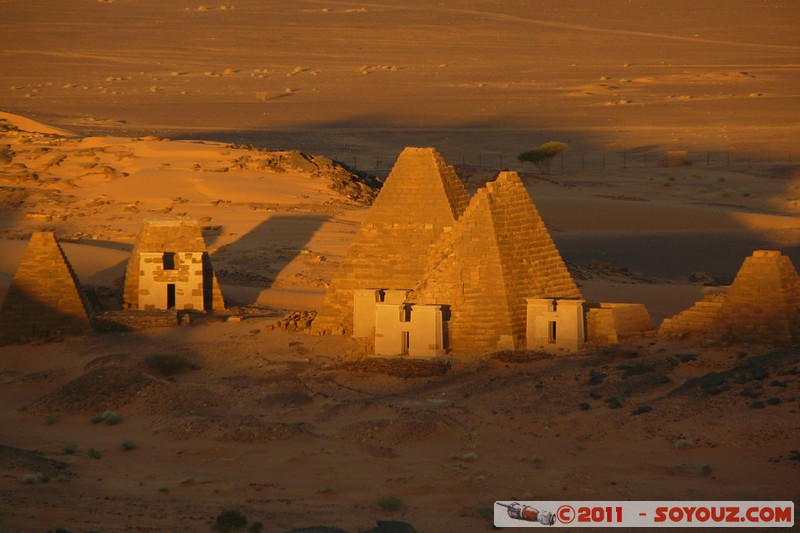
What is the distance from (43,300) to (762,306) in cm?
1113

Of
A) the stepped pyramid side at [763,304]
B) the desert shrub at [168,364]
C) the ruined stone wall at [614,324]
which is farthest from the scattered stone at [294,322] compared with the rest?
the stepped pyramid side at [763,304]

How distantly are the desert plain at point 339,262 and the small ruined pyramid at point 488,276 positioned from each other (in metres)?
0.48

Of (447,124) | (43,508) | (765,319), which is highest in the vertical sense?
(447,124)

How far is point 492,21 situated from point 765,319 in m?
99.4

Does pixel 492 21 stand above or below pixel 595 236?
above

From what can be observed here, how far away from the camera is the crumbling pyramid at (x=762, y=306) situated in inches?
904

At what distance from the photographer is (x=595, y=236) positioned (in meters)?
44.5

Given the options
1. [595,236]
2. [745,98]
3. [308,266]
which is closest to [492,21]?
[745,98]

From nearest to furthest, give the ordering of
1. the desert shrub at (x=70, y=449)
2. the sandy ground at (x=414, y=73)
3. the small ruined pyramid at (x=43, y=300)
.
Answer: the desert shrub at (x=70, y=449), the small ruined pyramid at (x=43, y=300), the sandy ground at (x=414, y=73)

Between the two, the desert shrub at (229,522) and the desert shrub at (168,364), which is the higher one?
the desert shrub at (168,364)

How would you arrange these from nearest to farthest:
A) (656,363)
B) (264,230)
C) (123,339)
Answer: (656,363)
(123,339)
(264,230)

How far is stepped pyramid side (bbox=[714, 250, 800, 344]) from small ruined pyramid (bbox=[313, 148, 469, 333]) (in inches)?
172

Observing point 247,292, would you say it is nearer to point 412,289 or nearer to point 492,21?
point 412,289

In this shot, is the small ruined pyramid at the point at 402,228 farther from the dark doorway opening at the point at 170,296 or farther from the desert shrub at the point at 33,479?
the desert shrub at the point at 33,479
